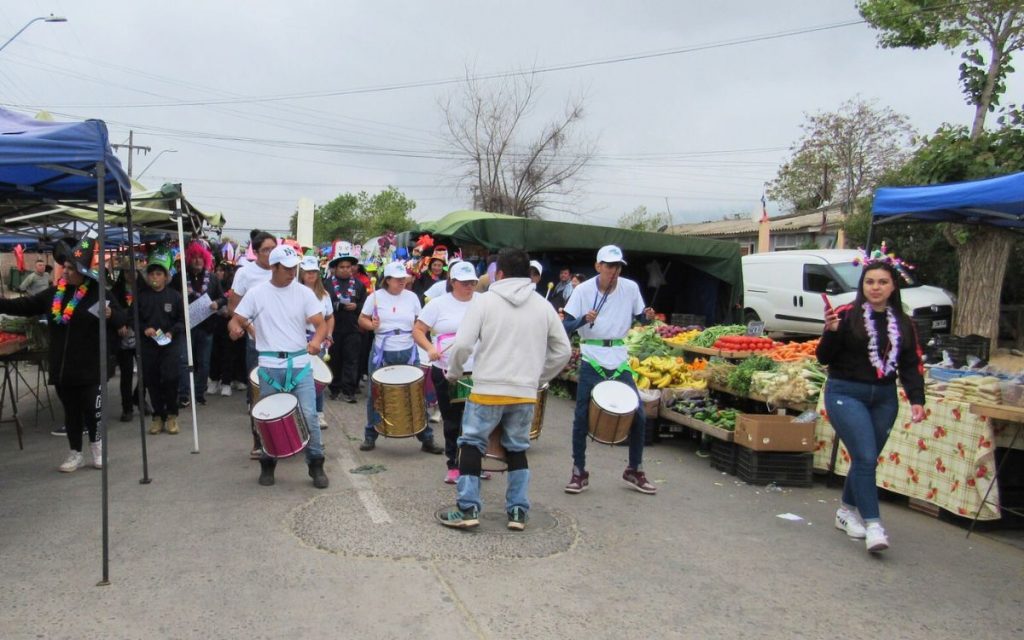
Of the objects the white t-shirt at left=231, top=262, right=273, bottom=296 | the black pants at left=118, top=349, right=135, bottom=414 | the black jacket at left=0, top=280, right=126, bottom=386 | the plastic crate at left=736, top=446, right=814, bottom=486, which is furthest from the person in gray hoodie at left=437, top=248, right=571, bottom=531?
the black pants at left=118, top=349, right=135, bottom=414

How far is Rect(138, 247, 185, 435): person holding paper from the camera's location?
8.35 metres

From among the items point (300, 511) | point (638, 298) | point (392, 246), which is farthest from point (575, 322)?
point (392, 246)

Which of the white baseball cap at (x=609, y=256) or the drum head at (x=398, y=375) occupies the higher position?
the white baseball cap at (x=609, y=256)

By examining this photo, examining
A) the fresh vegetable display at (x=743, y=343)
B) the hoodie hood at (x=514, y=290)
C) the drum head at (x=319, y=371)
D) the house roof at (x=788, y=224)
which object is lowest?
the drum head at (x=319, y=371)

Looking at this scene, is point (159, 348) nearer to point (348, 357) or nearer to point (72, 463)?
point (72, 463)

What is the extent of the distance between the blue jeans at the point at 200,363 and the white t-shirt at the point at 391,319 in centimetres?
370

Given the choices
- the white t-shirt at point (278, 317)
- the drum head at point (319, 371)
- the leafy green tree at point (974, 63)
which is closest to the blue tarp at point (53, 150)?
the white t-shirt at point (278, 317)

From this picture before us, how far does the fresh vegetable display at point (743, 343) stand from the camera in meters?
9.41

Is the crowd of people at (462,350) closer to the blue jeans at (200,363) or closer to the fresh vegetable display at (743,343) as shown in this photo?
the blue jeans at (200,363)

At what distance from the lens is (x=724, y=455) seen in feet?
24.3

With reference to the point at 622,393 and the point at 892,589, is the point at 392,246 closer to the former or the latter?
the point at 622,393

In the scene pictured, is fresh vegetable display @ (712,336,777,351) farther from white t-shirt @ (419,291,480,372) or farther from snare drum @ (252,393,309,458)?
snare drum @ (252,393,309,458)

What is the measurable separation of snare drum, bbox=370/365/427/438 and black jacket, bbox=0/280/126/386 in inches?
96.5

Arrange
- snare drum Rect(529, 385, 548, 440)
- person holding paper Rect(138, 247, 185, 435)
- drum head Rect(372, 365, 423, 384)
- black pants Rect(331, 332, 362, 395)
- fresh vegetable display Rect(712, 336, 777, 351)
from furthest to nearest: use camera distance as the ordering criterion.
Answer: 1. black pants Rect(331, 332, 362, 395)
2. fresh vegetable display Rect(712, 336, 777, 351)
3. person holding paper Rect(138, 247, 185, 435)
4. snare drum Rect(529, 385, 548, 440)
5. drum head Rect(372, 365, 423, 384)
